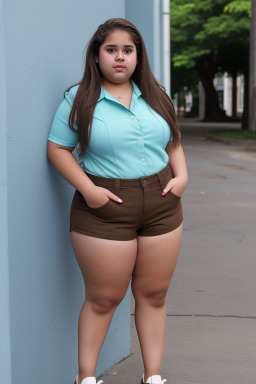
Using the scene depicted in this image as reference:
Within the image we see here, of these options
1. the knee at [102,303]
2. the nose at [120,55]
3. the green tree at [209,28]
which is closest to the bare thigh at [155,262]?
the knee at [102,303]

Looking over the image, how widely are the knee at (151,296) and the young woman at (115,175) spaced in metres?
0.04

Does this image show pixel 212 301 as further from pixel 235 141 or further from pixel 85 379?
pixel 235 141

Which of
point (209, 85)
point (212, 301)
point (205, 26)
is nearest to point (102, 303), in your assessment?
point (212, 301)

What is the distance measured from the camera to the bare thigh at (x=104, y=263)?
3.08 meters

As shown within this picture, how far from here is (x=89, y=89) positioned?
3.09 meters

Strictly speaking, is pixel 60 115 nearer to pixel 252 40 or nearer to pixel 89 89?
pixel 89 89

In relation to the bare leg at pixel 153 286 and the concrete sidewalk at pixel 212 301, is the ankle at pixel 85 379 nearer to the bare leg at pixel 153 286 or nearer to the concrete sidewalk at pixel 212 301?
the bare leg at pixel 153 286

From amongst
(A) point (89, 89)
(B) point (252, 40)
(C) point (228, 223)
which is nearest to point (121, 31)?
(A) point (89, 89)

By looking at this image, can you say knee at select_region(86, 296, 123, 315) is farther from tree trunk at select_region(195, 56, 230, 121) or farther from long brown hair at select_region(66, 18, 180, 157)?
tree trunk at select_region(195, 56, 230, 121)

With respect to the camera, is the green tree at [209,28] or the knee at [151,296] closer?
the knee at [151,296]

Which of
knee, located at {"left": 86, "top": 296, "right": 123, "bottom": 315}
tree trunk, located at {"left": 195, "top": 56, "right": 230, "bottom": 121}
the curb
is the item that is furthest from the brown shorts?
tree trunk, located at {"left": 195, "top": 56, "right": 230, "bottom": 121}

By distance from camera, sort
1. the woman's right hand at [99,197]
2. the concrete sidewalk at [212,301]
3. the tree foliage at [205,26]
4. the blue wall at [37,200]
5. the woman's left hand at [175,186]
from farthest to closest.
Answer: the tree foliage at [205,26] < the concrete sidewalk at [212,301] < the woman's left hand at [175,186] < the woman's right hand at [99,197] < the blue wall at [37,200]

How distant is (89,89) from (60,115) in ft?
0.51

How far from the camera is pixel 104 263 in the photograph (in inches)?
121
